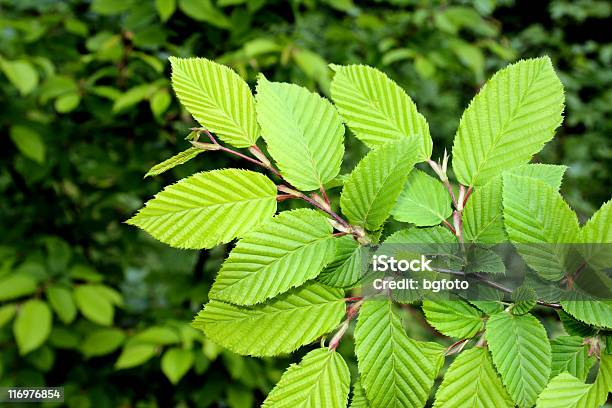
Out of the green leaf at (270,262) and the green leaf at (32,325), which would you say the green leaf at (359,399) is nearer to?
the green leaf at (270,262)

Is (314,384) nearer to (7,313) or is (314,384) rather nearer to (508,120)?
(508,120)

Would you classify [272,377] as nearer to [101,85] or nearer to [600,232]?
[101,85]

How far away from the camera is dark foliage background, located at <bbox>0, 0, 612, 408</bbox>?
1.37 meters

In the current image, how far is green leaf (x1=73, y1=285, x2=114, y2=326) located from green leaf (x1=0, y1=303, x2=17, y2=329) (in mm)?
139

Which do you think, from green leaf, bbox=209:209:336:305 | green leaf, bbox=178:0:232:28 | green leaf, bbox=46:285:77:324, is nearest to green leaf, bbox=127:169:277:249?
green leaf, bbox=209:209:336:305

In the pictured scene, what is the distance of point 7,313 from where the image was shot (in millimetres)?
1354

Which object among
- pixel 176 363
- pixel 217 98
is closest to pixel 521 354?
pixel 217 98

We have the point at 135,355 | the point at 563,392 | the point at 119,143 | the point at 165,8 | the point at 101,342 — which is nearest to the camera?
the point at 563,392

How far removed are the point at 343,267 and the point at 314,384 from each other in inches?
3.1

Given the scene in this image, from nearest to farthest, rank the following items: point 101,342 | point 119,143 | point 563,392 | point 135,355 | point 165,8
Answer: point 563,392, point 165,8, point 135,355, point 101,342, point 119,143

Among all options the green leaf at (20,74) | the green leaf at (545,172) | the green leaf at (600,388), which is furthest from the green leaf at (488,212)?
the green leaf at (20,74)

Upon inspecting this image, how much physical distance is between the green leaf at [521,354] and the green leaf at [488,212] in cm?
6

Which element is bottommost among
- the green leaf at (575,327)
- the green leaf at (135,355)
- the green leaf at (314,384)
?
the green leaf at (135,355)

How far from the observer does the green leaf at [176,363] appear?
1.30 metres
